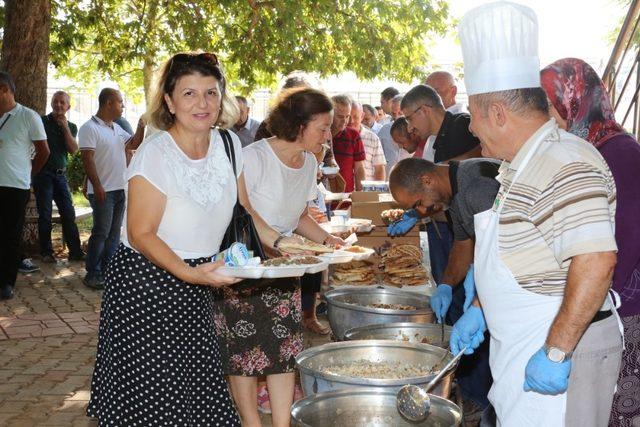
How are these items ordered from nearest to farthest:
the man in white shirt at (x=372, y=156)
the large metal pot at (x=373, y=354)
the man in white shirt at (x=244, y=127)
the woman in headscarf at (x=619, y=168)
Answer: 1. the woman in headscarf at (x=619, y=168)
2. the large metal pot at (x=373, y=354)
3. the man in white shirt at (x=244, y=127)
4. the man in white shirt at (x=372, y=156)

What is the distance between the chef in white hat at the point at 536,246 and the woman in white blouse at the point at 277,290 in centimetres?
169

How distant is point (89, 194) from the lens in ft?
30.8

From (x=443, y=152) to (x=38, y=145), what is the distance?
4421mm

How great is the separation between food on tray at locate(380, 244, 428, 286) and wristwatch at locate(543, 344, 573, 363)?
3.52 meters

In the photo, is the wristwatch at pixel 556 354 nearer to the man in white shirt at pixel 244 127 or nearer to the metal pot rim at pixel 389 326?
the metal pot rim at pixel 389 326

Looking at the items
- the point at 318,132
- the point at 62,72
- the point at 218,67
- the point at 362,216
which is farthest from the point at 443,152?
the point at 62,72

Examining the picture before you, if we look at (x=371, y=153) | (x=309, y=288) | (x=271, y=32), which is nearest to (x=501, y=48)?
(x=309, y=288)

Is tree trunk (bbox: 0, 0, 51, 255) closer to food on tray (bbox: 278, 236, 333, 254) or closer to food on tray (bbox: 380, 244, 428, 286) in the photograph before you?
food on tray (bbox: 380, 244, 428, 286)

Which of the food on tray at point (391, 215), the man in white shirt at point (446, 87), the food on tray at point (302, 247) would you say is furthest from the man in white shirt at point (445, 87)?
the food on tray at point (302, 247)

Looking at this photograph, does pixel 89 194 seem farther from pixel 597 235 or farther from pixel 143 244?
pixel 597 235

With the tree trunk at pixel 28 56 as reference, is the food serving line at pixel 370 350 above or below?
below

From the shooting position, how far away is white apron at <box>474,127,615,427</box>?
8.38ft

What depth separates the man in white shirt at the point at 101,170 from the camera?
911cm

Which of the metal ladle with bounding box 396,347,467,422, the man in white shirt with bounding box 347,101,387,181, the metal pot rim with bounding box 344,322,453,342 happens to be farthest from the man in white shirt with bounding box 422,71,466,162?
the metal ladle with bounding box 396,347,467,422
